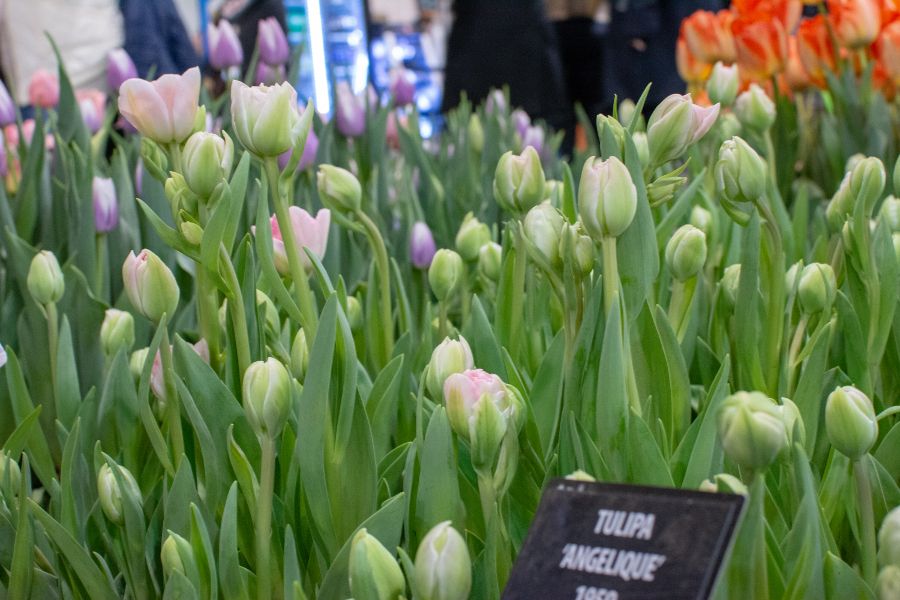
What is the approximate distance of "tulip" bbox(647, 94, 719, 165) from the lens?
1.60 feet

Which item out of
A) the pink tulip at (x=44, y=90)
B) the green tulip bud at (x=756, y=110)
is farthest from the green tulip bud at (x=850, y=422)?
the pink tulip at (x=44, y=90)

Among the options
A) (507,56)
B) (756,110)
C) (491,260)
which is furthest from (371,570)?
(507,56)

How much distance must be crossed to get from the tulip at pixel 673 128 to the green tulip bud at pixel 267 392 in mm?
193

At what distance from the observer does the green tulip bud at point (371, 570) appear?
37cm

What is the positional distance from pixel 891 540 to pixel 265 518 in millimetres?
242

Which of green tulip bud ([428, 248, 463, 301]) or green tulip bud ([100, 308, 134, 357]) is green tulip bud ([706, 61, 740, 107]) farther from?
green tulip bud ([100, 308, 134, 357])

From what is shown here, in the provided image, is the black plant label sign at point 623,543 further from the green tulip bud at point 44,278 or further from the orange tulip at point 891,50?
the orange tulip at point 891,50

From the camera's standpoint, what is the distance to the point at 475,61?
8.34 ft

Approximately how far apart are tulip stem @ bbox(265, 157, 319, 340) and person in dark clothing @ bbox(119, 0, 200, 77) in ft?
5.39

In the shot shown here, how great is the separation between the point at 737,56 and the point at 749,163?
826 millimetres

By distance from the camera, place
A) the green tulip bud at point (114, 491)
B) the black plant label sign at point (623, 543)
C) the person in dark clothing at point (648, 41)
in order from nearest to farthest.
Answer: the black plant label sign at point (623, 543) → the green tulip bud at point (114, 491) → the person in dark clothing at point (648, 41)

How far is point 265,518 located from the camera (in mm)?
462

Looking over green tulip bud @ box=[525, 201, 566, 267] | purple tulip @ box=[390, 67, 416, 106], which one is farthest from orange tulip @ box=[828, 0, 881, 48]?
green tulip bud @ box=[525, 201, 566, 267]

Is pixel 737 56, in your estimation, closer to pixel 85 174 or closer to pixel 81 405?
pixel 85 174
